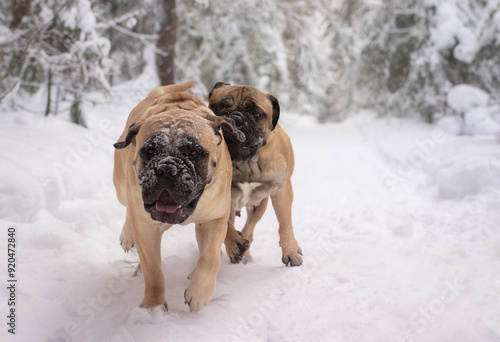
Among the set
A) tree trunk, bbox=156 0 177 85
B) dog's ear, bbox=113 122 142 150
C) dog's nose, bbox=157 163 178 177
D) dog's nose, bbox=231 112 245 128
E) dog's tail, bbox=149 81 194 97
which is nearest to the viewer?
dog's nose, bbox=157 163 178 177

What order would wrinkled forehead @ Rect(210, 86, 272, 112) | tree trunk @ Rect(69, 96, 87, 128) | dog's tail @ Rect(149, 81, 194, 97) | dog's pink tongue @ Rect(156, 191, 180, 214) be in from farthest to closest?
tree trunk @ Rect(69, 96, 87, 128) → dog's tail @ Rect(149, 81, 194, 97) → wrinkled forehead @ Rect(210, 86, 272, 112) → dog's pink tongue @ Rect(156, 191, 180, 214)

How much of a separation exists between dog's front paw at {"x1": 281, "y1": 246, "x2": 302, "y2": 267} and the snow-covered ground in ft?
0.22

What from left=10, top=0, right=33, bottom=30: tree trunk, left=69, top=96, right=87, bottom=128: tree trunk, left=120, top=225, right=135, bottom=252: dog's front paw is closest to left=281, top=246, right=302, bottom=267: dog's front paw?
left=120, top=225, right=135, bottom=252: dog's front paw

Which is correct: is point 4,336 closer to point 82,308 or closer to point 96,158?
point 82,308

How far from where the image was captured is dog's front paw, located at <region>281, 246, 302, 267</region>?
3439mm

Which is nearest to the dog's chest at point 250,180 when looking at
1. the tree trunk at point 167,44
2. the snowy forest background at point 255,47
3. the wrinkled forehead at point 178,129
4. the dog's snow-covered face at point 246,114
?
the dog's snow-covered face at point 246,114

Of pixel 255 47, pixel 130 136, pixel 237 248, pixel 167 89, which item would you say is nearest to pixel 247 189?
pixel 237 248

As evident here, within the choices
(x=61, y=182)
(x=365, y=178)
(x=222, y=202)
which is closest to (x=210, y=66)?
(x=365, y=178)

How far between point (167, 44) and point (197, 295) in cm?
744

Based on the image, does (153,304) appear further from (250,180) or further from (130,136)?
(250,180)

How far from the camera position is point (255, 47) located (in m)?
14.0

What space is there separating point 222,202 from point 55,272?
127 centimetres

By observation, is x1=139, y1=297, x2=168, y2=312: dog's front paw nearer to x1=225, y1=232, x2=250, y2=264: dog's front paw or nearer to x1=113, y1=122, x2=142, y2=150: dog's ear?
x1=225, y1=232, x2=250, y2=264: dog's front paw

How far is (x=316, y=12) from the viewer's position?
16.4 meters
